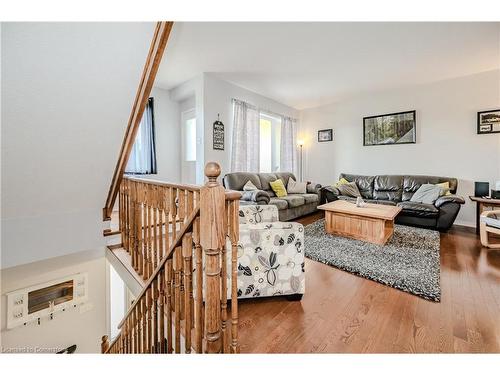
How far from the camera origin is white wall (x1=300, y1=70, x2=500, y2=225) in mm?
4008

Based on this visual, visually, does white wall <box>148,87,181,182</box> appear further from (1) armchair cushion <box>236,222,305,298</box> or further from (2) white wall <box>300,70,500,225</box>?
(2) white wall <box>300,70,500,225</box>

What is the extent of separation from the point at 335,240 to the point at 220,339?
2588 millimetres

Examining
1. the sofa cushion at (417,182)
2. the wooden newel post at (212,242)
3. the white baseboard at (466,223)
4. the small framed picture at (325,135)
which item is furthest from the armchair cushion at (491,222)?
the wooden newel post at (212,242)

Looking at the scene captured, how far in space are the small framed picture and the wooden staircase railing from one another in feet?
16.7

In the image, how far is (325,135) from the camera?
6.01 metres

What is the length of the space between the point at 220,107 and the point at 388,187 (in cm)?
370

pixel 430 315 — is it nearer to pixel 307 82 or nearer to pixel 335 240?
pixel 335 240

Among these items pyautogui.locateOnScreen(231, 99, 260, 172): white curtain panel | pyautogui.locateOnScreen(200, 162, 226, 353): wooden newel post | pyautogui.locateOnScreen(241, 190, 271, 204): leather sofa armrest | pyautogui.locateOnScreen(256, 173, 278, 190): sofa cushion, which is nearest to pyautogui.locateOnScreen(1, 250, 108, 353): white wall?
pyautogui.locateOnScreen(241, 190, 271, 204): leather sofa armrest

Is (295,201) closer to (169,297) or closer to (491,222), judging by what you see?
(491,222)

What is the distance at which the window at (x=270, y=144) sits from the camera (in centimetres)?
591

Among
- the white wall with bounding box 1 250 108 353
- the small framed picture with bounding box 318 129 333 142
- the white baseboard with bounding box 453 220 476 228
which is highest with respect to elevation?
the small framed picture with bounding box 318 129 333 142

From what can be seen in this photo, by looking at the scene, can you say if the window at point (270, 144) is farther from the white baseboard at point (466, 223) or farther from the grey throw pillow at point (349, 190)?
the white baseboard at point (466, 223)
